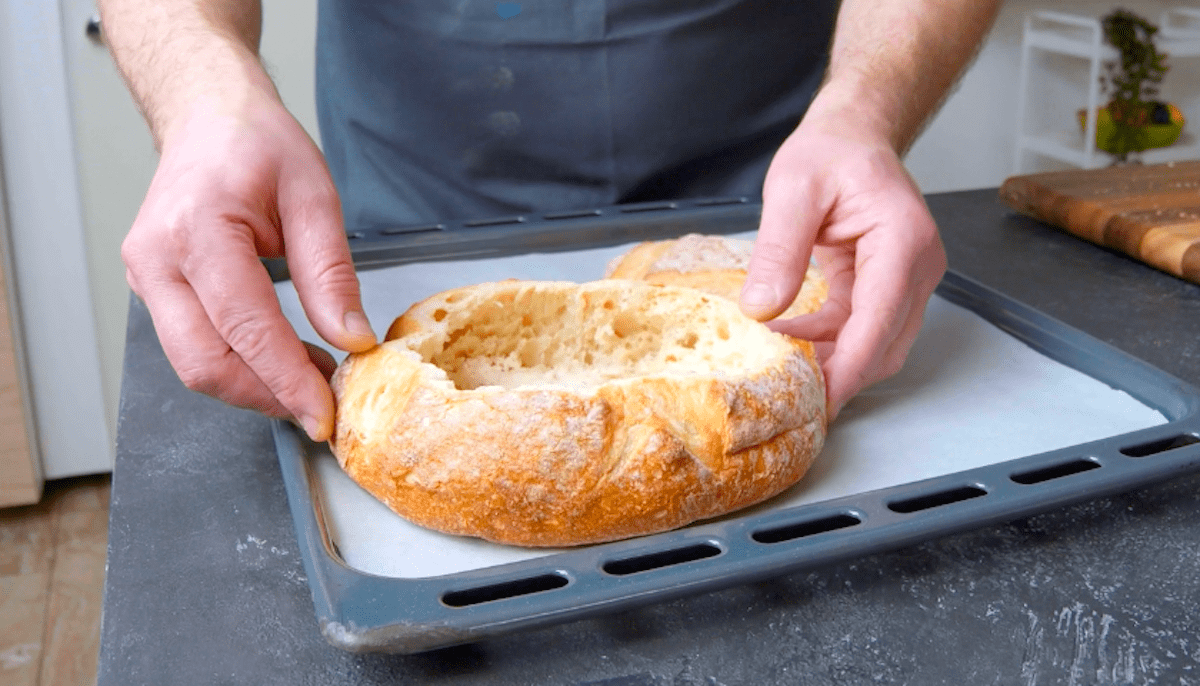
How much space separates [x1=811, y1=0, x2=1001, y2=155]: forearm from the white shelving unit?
7.01 feet

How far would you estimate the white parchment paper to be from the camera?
751 millimetres

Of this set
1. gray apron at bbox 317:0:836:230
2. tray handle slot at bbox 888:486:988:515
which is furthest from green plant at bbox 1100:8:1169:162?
tray handle slot at bbox 888:486:988:515

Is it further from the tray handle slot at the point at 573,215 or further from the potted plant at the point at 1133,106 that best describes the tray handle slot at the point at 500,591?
the potted plant at the point at 1133,106

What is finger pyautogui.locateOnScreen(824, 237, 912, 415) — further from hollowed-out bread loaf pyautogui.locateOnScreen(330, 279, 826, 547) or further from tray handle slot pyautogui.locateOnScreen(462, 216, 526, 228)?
tray handle slot pyautogui.locateOnScreen(462, 216, 526, 228)

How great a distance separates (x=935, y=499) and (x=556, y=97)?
2.77 feet

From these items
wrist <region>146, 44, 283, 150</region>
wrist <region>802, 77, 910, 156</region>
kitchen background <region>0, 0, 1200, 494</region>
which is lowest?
kitchen background <region>0, 0, 1200, 494</region>

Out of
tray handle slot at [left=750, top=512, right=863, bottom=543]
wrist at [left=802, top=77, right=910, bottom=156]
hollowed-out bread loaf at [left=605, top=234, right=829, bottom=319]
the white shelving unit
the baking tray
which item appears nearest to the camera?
the baking tray

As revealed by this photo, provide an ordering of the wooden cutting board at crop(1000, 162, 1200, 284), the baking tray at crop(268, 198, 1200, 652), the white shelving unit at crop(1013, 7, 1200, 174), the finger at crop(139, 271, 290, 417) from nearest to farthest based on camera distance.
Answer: the baking tray at crop(268, 198, 1200, 652) < the finger at crop(139, 271, 290, 417) < the wooden cutting board at crop(1000, 162, 1200, 284) < the white shelving unit at crop(1013, 7, 1200, 174)

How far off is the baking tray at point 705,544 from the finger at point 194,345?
6 cm

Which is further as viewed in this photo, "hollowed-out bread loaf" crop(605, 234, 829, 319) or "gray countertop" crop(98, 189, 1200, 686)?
"hollowed-out bread loaf" crop(605, 234, 829, 319)

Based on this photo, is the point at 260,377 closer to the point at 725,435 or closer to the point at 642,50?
the point at 725,435

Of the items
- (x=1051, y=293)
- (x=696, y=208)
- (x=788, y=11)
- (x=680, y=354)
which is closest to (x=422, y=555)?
(x=680, y=354)

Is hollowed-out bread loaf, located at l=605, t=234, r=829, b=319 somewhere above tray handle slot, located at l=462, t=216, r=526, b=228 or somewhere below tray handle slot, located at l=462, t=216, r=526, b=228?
below

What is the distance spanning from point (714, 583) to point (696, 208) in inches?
33.2
